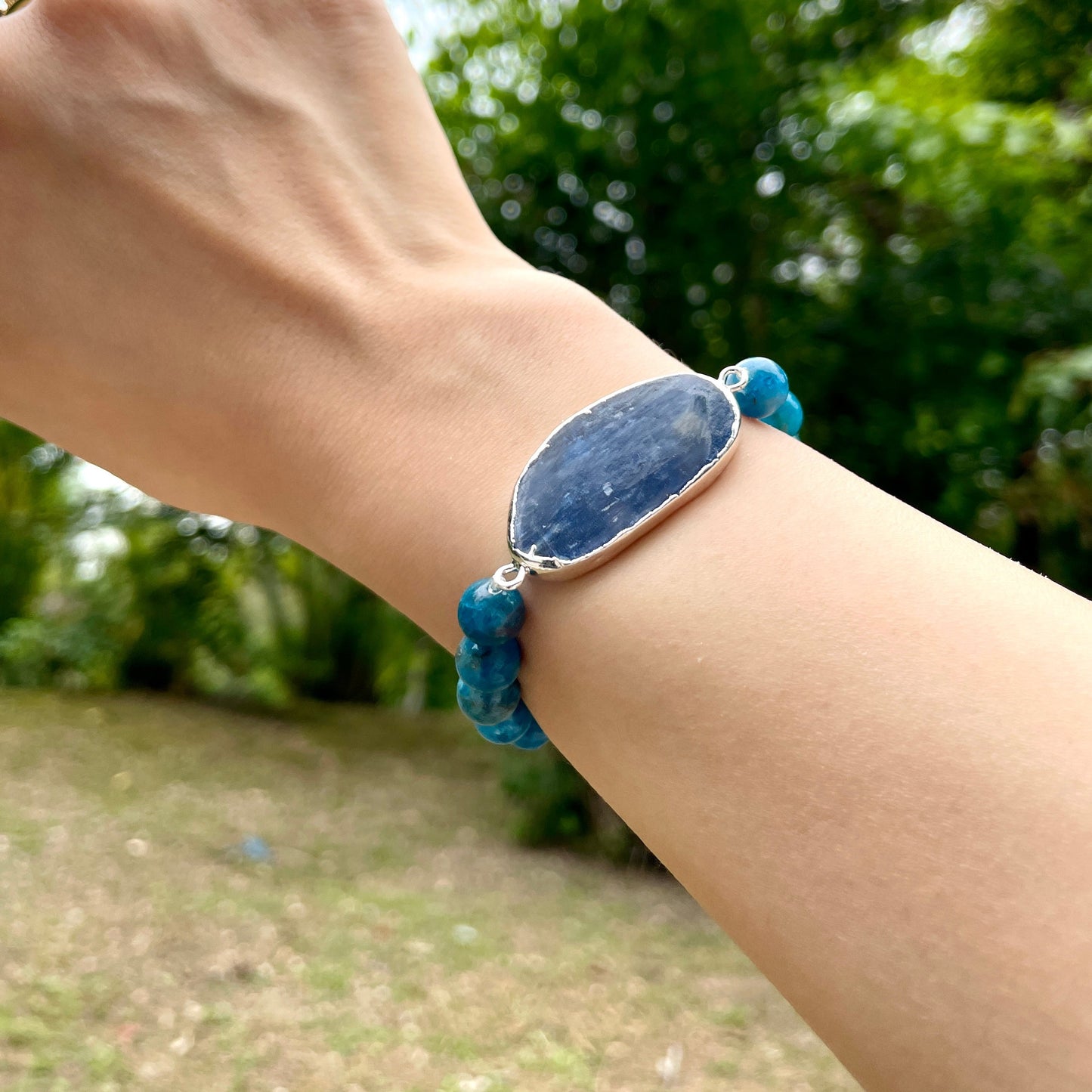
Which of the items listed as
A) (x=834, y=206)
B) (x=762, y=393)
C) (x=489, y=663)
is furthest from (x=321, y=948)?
(x=834, y=206)

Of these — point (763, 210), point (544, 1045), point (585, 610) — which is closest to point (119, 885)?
point (544, 1045)

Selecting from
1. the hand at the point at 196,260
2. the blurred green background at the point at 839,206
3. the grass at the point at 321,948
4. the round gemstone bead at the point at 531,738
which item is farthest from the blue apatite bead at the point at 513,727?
the blurred green background at the point at 839,206

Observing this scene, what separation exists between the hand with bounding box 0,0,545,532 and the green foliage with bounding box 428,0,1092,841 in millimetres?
1913

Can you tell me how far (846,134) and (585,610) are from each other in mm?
2214

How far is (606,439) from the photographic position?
56 cm

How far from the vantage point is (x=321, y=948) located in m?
1.66

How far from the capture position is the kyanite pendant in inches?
20.9

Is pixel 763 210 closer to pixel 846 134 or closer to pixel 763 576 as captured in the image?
pixel 846 134

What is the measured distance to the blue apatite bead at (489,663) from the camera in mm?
544

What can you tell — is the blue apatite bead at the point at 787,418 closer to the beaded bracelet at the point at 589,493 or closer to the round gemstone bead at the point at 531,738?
the beaded bracelet at the point at 589,493

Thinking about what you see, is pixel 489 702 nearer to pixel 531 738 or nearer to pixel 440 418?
pixel 531 738

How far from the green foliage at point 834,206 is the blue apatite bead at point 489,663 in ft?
6.59

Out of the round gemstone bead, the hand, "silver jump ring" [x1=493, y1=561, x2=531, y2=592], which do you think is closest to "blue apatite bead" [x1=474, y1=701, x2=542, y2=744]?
the round gemstone bead

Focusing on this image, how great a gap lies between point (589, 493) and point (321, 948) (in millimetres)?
1437
